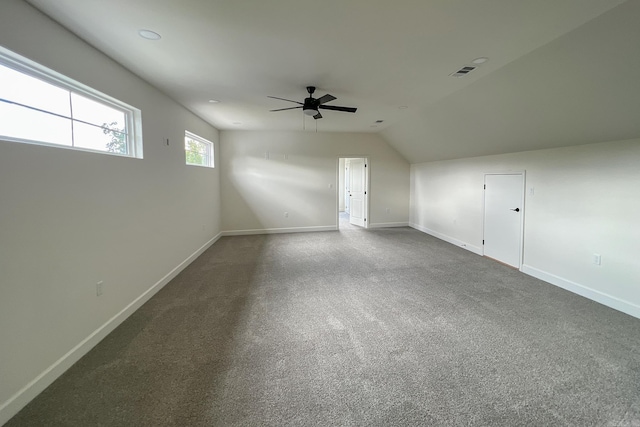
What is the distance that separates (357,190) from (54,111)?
6652 mm

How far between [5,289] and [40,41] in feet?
5.56

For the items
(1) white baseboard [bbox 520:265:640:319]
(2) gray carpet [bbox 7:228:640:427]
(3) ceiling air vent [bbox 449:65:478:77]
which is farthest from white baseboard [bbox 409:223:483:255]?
(3) ceiling air vent [bbox 449:65:478:77]

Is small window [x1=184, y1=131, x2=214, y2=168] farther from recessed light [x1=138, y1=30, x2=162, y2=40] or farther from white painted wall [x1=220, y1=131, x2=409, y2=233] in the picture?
recessed light [x1=138, y1=30, x2=162, y2=40]

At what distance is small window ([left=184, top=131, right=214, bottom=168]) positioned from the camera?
4584 mm

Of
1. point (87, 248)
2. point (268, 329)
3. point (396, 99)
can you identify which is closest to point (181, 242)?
point (87, 248)

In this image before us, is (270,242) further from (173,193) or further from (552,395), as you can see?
(552,395)

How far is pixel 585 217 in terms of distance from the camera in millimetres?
3117

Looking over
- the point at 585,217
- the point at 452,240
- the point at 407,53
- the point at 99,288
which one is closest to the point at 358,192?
the point at 452,240

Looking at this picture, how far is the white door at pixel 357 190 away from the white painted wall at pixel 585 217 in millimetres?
3347

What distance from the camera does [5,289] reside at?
5.02ft

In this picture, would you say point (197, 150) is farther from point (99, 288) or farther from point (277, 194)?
point (99, 288)

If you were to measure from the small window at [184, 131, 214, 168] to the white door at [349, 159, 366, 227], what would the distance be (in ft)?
13.2

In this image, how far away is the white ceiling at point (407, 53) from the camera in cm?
184

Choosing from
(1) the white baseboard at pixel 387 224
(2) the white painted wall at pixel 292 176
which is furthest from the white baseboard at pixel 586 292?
(2) the white painted wall at pixel 292 176
